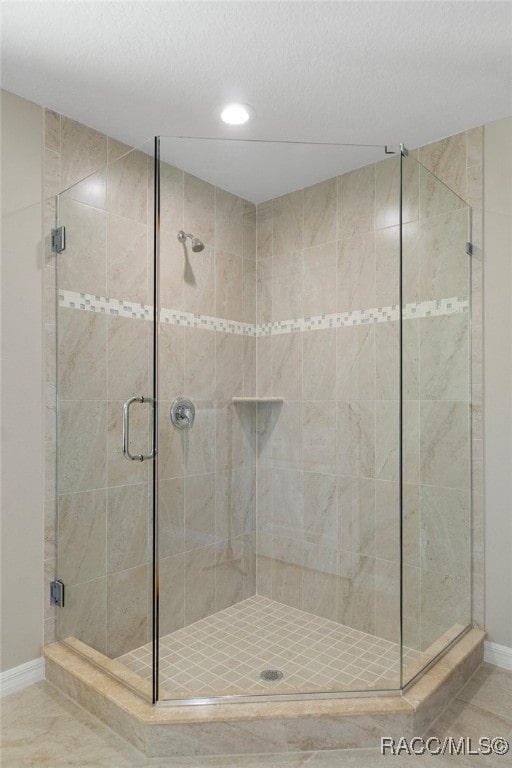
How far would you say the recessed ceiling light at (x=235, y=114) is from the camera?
225cm

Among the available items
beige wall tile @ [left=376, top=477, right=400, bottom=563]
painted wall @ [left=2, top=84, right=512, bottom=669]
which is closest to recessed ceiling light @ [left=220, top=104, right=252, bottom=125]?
painted wall @ [left=2, top=84, right=512, bottom=669]

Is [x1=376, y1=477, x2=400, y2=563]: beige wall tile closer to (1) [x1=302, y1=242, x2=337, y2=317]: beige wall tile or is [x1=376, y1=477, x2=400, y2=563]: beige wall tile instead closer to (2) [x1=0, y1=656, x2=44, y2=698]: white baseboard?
(1) [x1=302, y1=242, x2=337, y2=317]: beige wall tile

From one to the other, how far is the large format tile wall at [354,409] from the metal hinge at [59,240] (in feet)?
2.96

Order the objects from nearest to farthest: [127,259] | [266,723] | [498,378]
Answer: [266,723] → [127,259] → [498,378]

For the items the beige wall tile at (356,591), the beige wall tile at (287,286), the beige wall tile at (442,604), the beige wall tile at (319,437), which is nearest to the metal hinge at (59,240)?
the beige wall tile at (287,286)

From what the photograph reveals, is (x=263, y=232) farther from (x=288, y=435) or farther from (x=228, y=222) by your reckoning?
(x=288, y=435)

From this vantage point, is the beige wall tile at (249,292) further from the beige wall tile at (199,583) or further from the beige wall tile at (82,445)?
the beige wall tile at (199,583)

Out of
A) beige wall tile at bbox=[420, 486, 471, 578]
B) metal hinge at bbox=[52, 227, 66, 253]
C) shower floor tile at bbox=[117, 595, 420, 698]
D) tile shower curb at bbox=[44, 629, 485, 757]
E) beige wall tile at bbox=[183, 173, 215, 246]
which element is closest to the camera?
tile shower curb at bbox=[44, 629, 485, 757]

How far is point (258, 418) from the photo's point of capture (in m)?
2.08

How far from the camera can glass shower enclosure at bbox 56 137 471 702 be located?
1890mm

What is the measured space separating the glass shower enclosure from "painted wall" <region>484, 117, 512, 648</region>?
0.19 meters

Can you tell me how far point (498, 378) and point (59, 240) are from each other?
6.95 ft

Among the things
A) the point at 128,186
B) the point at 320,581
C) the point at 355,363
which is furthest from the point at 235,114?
the point at 320,581

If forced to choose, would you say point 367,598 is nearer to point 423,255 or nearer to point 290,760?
point 290,760
